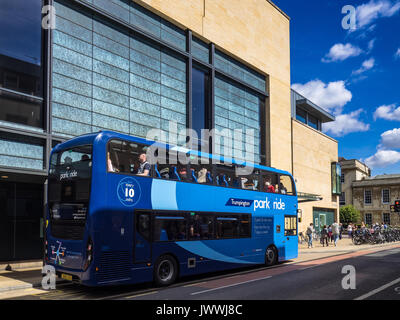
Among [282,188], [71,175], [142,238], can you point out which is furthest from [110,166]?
[282,188]

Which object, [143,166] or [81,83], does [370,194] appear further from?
[143,166]

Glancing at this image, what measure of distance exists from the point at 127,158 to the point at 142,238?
2.22 meters

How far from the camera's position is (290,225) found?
17375mm

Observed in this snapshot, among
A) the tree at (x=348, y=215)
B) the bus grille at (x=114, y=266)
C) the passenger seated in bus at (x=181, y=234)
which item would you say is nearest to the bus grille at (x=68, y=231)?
the bus grille at (x=114, y=266)

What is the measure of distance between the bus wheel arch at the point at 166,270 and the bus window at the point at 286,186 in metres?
6.71

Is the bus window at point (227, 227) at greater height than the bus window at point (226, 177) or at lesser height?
lesser

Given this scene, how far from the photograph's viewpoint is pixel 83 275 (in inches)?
364

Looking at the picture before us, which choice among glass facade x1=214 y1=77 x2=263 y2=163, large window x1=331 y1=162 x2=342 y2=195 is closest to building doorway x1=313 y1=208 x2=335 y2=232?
large window x1=331 y1=162 x2=342 y2=195

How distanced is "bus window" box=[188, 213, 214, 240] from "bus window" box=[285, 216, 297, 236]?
541cm

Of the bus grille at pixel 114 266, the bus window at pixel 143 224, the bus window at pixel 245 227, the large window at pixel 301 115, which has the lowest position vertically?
the bus grille at pixel 114 266

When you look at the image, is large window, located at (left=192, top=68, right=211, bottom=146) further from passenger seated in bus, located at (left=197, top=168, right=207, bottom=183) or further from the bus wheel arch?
the bus wheel arch

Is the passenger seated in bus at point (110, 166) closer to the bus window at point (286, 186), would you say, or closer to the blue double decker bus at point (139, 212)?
the blue double decker bus at point (139, 212)

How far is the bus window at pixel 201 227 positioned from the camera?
12.1 metres

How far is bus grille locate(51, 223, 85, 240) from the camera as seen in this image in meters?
9.47
